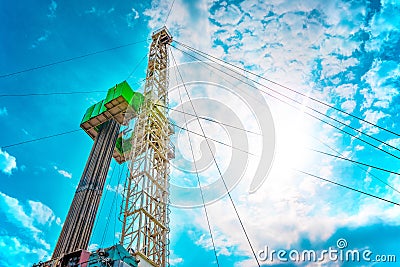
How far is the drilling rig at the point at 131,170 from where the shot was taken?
1488 centimetres

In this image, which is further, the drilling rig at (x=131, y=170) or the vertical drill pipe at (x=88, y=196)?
the vertical drill pipe at (x=88, y=196)

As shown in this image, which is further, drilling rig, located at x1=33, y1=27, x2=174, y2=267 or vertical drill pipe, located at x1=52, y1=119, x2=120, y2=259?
vertical drill pipe, located at x1=52, y1=119, x2=120, y2=259

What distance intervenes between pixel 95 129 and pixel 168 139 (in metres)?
12.5

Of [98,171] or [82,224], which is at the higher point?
[98,171]

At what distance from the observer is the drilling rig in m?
14.9

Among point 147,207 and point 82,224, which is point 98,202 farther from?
point 147,207

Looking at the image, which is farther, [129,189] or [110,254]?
[129,189]

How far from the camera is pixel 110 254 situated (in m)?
12.9

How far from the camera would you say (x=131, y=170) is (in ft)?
62.7

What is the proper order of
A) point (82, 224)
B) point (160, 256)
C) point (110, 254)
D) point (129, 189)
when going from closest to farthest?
point (110, 254), point (160, 256), point (129, 189), point (82, 224)

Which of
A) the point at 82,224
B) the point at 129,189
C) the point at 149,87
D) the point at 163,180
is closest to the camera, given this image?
the point at 129,189

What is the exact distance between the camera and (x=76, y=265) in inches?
510

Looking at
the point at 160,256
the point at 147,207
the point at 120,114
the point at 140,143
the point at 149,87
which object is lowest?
the point at 160,256

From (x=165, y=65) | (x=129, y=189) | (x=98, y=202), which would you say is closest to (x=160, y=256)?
(x=129, y=189)
